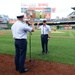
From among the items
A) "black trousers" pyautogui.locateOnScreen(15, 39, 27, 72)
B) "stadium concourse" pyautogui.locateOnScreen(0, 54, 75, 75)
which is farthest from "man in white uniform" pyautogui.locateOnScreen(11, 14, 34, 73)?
"stadium concourse" pyautogui.locateOnScreen(0, 54, 75, 75)

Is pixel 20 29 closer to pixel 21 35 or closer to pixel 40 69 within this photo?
pixel 21 35

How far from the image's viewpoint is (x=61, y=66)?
25.6 feet

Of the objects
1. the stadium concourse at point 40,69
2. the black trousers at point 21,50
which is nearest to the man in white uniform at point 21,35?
the black trousers at point 21,50

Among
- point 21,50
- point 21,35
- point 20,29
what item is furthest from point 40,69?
point 20,29

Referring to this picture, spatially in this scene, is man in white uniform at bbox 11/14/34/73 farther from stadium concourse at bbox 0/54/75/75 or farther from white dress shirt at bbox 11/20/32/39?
stadium concourse at bbox 0/54/75/75

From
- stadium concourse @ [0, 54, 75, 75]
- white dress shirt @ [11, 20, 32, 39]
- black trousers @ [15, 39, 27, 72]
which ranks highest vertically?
white dress shirt @ [11, 20, 32, 39]

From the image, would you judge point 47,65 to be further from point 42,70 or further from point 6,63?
point 6,63

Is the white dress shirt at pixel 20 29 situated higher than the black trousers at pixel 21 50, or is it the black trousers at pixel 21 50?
the white dress shirt at pixel 20 29

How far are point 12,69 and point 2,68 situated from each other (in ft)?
1.25

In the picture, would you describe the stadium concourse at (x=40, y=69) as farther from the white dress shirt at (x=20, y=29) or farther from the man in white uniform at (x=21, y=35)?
the white dress shirt at (x=20, y=29)

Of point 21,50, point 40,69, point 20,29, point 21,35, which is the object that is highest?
point 20,29

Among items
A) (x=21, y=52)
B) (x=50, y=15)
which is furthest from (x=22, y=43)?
(x=50, y=15)

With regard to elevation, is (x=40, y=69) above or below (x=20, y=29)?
below

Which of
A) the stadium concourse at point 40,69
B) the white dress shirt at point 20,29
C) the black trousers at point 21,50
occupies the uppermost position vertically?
the white dress shirt at point 20,29
